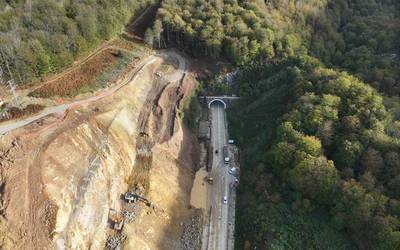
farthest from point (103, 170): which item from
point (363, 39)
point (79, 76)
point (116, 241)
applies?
point (363, 39)

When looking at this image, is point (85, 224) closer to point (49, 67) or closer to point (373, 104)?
point (49, 67)

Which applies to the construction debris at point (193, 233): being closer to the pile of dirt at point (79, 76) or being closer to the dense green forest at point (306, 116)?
the dense green forest at point (306, 116)

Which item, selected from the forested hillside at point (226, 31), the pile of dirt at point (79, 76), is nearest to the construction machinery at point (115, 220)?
the pile of dirt at point (79, 76)

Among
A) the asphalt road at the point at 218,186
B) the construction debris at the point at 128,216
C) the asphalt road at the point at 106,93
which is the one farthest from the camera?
the asphalt road at the point at 218,186

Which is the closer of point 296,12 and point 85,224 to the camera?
point 85,224

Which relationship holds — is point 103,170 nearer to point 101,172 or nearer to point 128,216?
point 101,172

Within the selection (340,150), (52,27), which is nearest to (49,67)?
(52,27)

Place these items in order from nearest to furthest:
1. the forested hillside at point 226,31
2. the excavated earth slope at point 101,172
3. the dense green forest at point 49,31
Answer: the excavated earth slope at point 101,172, the dense green forest at point 49,31, the forested hillside at point 226,31
